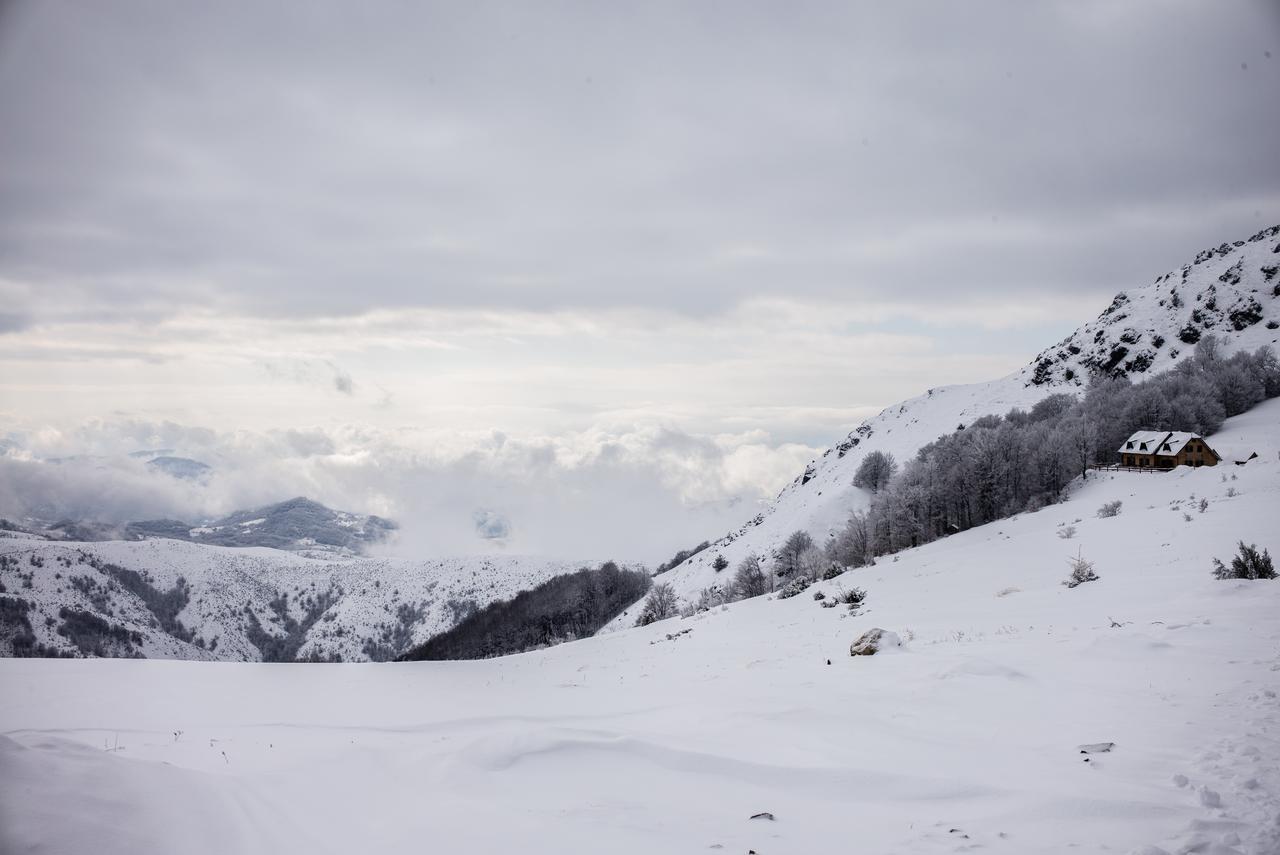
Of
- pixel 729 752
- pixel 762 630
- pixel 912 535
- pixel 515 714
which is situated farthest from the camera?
pixel 912 535

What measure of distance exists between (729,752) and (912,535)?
150ft

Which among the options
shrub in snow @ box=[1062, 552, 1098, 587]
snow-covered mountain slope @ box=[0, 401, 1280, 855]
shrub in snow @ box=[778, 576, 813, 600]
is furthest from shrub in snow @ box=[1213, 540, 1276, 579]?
shrub in snow @ box=[778, 576, 813, 600]

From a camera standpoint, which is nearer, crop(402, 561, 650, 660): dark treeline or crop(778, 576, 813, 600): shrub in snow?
crop(778, 576, 813, 600): shrub in snow

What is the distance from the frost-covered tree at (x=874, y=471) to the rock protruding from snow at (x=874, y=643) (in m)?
80.3

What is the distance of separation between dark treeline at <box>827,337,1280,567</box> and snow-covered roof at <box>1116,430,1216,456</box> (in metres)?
2.68

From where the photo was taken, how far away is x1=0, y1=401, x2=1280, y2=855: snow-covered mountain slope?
5.68 meters

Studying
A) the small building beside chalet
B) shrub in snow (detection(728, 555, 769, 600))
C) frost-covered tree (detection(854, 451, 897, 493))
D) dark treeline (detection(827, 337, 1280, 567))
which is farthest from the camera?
frost-covered tree (detection(854, 451, 897, 493))

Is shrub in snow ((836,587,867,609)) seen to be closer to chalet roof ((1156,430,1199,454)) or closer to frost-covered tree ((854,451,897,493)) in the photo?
chalet roof ((1156,430,1199,454))

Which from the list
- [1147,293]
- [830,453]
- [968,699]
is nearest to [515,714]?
[968,699]

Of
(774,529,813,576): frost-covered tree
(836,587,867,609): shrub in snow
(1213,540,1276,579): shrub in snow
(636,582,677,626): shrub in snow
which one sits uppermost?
(1213,540,1276,579): shrub in snow

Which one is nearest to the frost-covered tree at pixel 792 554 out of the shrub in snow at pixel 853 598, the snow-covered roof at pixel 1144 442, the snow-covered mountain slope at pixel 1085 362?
the snow-covered mountain slope at pixel 1085 362

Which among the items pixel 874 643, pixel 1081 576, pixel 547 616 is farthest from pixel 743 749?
pixel 547 616

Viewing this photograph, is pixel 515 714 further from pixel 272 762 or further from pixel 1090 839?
pixel 1090 839

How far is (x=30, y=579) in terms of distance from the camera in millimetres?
184875
